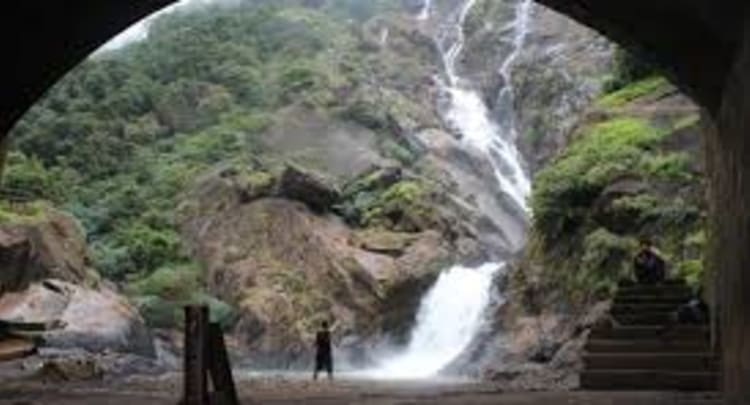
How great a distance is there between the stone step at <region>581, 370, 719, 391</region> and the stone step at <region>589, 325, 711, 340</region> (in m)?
0.70

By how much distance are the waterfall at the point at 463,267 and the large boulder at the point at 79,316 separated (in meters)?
5.47

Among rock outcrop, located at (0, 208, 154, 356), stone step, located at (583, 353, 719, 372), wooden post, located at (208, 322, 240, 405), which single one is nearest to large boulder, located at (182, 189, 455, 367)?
rock outcrop, located at (0, 208, 154, 356)

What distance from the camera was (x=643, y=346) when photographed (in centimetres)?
1742

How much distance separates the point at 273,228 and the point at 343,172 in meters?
6.48

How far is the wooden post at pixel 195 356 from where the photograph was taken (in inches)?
379

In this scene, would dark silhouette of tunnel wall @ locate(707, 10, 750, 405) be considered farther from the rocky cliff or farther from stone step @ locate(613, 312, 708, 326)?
the rocky cliff

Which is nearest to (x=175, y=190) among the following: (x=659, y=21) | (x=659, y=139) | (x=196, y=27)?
(x=196, y=27)

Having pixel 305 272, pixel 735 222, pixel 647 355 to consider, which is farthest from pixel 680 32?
pixel 305 272

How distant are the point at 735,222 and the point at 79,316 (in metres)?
18.8

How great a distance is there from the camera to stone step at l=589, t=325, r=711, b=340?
17.2 m

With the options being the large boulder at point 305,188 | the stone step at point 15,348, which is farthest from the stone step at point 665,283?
the large boulder at point 305,188

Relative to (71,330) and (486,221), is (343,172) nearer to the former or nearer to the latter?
(486,221)

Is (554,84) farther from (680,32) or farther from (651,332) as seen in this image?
(680,32)

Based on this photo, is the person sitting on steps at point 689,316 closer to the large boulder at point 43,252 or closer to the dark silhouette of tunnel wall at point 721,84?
the dark silhouette of tunnel wall at point 721,84
